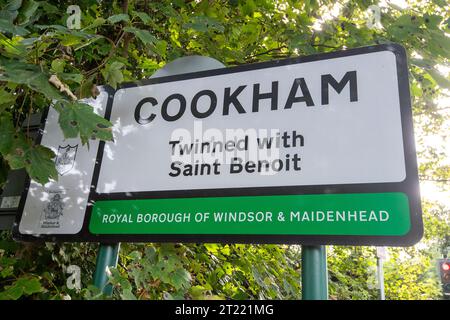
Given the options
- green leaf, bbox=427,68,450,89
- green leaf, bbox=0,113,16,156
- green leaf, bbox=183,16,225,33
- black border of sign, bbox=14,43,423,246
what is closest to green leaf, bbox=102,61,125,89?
black border of sign, bbox=14,43,423,246

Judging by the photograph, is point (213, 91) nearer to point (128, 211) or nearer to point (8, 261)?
point (128, 211)

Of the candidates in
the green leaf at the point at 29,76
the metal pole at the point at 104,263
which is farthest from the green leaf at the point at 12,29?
the metal pole at the point at 104,263

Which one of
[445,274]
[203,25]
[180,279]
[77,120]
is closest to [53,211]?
[77,120]

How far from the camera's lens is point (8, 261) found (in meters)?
1.30

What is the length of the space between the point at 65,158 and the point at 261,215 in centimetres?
75

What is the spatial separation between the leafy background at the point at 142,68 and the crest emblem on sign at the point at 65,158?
138mm

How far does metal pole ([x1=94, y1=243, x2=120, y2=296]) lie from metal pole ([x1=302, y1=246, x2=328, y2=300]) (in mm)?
547

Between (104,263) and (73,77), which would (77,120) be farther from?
(104,263)

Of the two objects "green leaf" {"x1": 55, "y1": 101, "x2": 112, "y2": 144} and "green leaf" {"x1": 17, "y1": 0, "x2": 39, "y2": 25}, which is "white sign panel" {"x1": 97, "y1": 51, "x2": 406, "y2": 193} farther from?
"green leaf" {"x1": 17, "y1": 0, "x2": 39, "y2": 25}

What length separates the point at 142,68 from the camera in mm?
2270

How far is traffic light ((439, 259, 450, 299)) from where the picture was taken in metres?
9.51

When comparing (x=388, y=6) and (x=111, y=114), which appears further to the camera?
(x=388, y=6)
